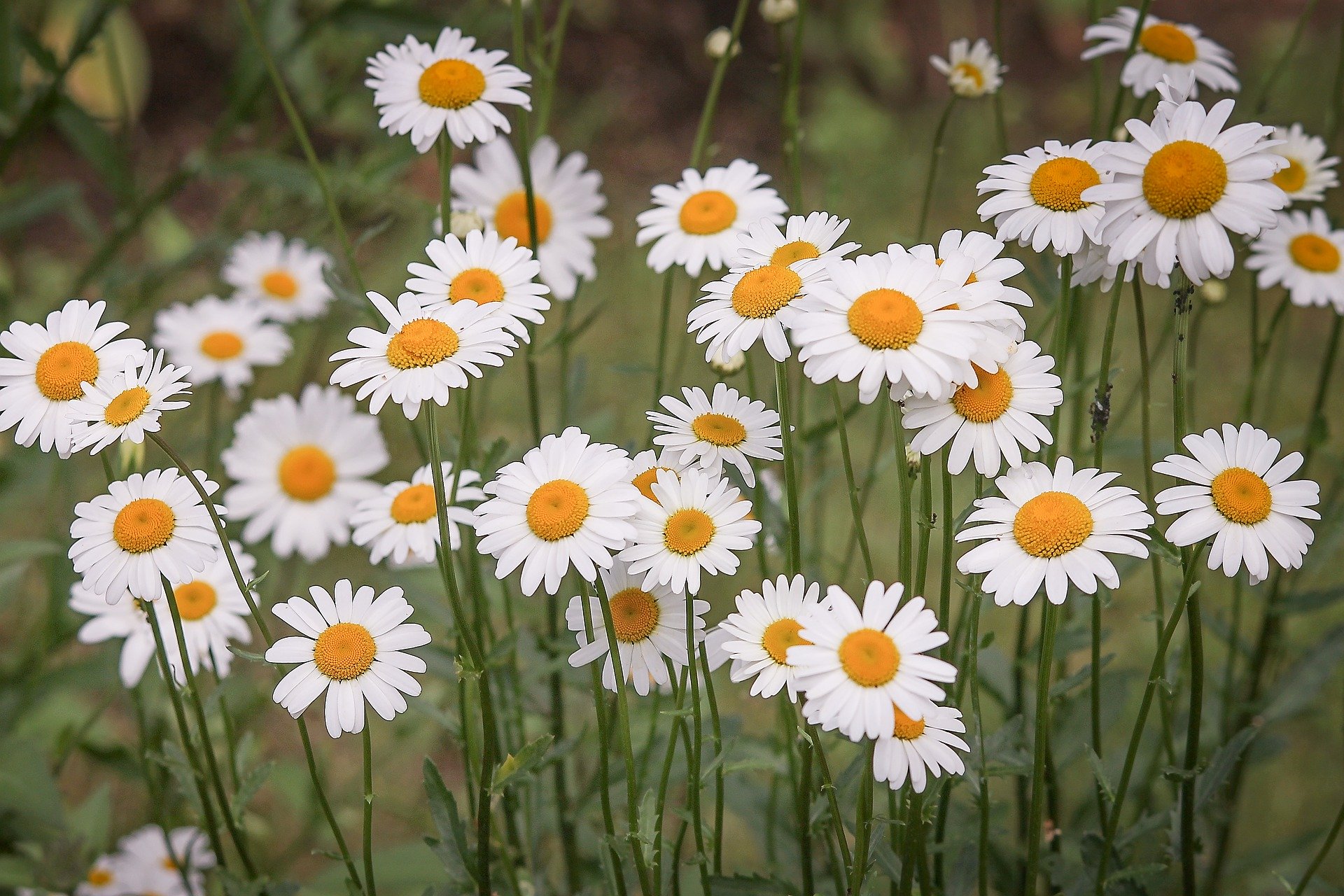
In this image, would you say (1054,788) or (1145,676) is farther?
(1145,676)

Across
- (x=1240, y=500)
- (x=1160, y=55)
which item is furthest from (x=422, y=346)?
(x=1160, y=55)

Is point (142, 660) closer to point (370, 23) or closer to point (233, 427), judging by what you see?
point (233, 427)

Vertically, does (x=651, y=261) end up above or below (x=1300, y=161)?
below

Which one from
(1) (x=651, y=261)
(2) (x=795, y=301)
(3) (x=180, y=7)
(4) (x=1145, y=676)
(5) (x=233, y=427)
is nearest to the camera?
(2) (x=795, y=301)

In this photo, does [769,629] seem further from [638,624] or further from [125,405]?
[125,405]

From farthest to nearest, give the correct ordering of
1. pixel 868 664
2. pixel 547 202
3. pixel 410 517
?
1. pixel 547 202
2. pixel 410 517
3. pixel 868 664

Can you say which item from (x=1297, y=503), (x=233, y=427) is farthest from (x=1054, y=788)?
(x=233, y=427)

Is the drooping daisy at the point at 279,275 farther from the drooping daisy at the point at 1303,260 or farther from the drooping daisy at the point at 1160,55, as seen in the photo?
the drooping daisy at the point at 1303,260
